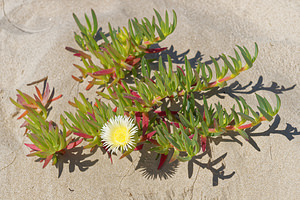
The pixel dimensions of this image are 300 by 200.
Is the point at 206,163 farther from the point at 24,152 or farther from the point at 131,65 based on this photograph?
the point at 24,152

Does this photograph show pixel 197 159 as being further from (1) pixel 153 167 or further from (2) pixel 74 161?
(2) pixel 74 161

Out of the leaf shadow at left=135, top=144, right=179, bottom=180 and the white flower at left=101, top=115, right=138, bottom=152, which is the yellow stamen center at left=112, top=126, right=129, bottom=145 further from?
the leaf shadow at left=135, top=144, right=179, bottom=180

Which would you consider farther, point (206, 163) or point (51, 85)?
point (51, 85)

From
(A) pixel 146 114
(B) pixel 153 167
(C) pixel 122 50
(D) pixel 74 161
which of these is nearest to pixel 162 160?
(B) pixel 153 167

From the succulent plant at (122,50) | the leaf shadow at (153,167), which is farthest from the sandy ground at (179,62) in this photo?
the succulent plant at (122,50)

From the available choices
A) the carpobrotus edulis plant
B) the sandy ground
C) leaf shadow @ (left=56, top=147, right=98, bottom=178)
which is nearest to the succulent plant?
the carpobrotus edulis plant

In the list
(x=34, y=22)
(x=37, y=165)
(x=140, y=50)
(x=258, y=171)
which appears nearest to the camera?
(x=258, y=171)

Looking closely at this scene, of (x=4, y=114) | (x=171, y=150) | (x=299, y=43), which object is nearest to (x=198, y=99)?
(x=171, y=150)

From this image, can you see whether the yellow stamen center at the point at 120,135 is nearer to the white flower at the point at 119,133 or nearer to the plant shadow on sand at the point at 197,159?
the white flower at the point at 119,133
